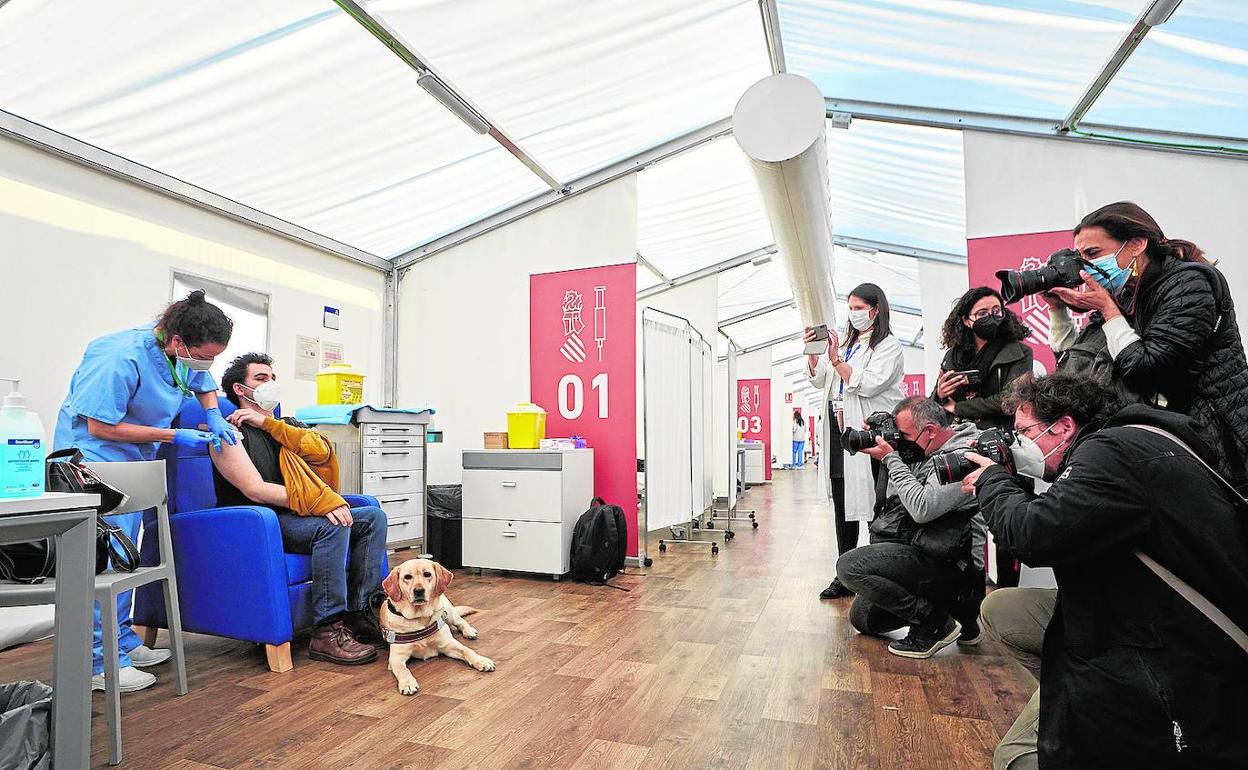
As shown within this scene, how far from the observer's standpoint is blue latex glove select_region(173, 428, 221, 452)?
2.29m

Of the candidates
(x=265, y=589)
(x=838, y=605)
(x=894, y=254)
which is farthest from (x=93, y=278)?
(x=894, y=254)

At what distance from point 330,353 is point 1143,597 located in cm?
494

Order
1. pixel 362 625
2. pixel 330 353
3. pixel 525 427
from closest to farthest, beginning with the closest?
pixel 362 625, pixel 525 427, pixel 330 353

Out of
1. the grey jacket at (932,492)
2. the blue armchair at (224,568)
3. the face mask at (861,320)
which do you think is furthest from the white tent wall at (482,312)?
the grey jacket at (932,492)

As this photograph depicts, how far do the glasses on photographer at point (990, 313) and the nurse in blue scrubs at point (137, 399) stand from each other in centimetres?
265

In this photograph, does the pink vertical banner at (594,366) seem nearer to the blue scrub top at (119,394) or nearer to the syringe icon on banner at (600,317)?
the syringe icon on banner at (600,317)

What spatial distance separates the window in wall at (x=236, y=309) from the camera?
400cm

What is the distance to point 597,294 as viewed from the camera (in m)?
4.43

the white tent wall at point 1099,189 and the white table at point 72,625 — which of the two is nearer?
the white table at point 72,625

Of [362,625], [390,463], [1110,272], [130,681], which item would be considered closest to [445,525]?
[390,463]

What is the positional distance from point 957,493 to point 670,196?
171 inches

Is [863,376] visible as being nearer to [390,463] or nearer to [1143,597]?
[1143,597]

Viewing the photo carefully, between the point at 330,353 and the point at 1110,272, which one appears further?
the point at 330,353

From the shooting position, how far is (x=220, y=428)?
7.82ft
